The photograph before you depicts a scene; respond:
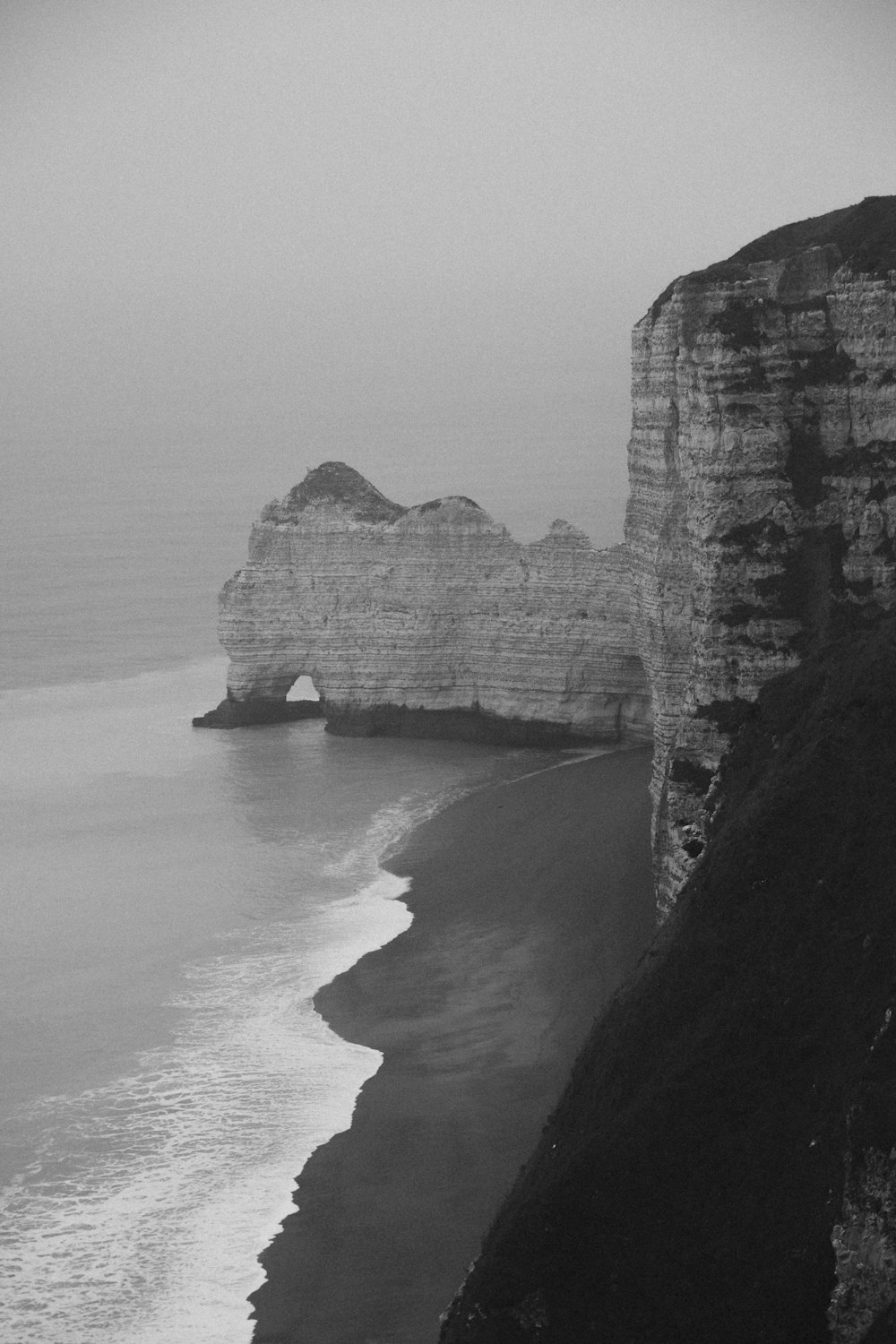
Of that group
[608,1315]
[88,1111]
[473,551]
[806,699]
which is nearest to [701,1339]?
[608,1315]

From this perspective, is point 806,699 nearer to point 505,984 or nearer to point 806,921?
point 806,921

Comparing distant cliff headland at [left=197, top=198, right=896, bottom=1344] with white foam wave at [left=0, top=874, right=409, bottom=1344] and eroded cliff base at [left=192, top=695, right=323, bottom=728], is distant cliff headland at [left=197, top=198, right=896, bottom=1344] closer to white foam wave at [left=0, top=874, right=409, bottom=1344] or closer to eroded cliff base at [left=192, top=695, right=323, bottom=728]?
eroded cliff base at [left=192, top=695, right=323, bottom=728]

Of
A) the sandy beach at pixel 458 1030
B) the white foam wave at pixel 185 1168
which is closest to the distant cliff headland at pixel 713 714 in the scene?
the sandy beach at pixel 458 1030

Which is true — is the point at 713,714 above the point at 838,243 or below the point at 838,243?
below

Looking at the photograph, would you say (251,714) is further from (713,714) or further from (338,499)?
(713,714)

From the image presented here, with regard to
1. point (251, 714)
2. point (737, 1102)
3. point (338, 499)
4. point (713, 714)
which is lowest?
point (251, 714)

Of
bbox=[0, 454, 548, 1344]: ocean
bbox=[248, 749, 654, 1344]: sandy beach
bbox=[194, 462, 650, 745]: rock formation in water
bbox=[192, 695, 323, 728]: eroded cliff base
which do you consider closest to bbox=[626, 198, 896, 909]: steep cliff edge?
bbox=[248, 749, 654, 1344]: sandy beach

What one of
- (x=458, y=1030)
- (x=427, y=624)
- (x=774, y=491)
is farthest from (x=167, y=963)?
(x=427, y=624)
